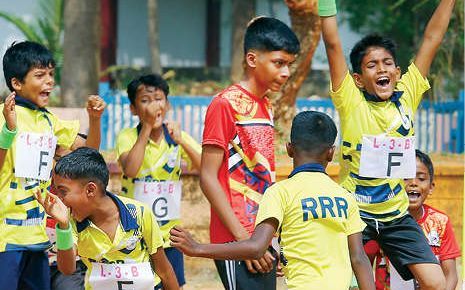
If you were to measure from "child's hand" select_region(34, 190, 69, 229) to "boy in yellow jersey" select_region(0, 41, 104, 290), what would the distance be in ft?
3.86

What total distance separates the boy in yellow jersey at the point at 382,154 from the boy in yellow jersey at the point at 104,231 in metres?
1.35

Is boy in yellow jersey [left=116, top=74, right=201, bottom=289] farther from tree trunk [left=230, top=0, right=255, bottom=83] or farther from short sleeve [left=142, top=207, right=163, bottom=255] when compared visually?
tree trunk [left=230, top=0, right=255, bottom=83]

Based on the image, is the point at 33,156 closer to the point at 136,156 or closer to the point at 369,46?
the point at 136,156

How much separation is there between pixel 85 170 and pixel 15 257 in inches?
49.8

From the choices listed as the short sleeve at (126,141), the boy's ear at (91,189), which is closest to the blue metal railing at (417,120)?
the short sleeve at (126,141)

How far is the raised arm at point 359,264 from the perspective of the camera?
5.77 metres

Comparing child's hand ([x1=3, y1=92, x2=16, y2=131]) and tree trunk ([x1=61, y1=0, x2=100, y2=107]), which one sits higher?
tree trunk ([x1=61, y1=0, x2=100, y2=107])

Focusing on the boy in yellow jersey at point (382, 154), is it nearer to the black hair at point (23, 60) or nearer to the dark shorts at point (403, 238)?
the dark shorts at point (403, 238)

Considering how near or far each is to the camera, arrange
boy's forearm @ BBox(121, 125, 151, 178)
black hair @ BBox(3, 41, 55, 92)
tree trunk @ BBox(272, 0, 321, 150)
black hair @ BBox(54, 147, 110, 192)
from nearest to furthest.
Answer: black hair @ BBox(54, 147, 110, 192)
black hair @ BBox(3, 41, 55, 92)
boy's forearm @ BBox(121, 125, 151, 178)
tree trunk @ BBox(272, 0, 321, 150)

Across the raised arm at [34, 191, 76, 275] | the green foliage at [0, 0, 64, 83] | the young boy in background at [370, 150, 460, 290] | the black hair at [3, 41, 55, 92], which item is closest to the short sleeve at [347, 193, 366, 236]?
the raised arm at [34, 191, 76, 275]

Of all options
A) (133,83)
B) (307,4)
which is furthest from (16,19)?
(133,83)

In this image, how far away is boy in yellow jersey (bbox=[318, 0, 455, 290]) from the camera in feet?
22.7

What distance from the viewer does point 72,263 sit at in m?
6.04

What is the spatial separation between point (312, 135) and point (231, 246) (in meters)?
0.71
